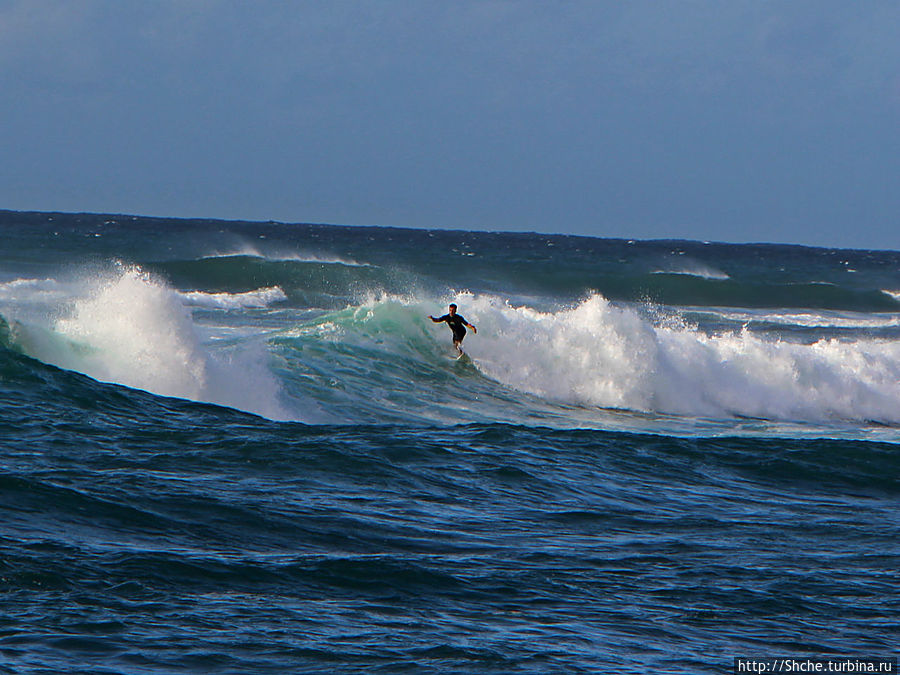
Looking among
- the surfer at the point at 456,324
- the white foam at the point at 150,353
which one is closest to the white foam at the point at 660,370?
the surfer at the point at 456,324

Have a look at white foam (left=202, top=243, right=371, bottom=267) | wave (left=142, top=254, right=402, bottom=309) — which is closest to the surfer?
wave (left=142, top=254, right=402, bottom=309)

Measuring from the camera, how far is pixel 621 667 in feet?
16.5

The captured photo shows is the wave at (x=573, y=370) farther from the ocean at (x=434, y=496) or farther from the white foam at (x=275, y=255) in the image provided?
the white foam at (x=275, y=255)

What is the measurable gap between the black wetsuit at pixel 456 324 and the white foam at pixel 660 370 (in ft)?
1.70

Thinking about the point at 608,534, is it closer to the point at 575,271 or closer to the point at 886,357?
the point at 886,357

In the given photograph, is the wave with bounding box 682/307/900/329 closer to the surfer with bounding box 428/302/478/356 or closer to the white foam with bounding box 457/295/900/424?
the white foam with bounding box 457/295/900/424

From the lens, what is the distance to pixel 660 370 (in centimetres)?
1783

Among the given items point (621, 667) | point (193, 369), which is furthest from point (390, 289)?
point (621, 667)

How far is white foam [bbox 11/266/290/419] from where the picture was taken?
513 inches

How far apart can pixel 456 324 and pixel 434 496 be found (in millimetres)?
9448

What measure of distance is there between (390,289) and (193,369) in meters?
25.1

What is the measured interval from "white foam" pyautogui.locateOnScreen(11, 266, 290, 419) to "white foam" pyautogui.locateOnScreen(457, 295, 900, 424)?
495 cm

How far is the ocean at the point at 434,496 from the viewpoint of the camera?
17.3 ft

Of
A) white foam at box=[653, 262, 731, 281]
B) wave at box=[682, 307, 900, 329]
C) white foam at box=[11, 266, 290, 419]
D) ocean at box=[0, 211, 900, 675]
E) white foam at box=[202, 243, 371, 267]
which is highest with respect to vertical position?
white foam at box=[653, 262, 731, 281]
